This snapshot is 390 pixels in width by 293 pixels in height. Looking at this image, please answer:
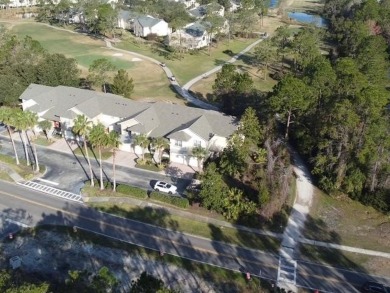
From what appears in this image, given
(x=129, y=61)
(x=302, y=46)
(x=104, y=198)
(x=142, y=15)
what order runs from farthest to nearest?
(x=142, y=15) → (x=129, y=61) → (x=302, y=46) → (x=104, y=198)

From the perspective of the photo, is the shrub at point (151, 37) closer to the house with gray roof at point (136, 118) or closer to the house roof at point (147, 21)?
the house roof at point (147, 21)

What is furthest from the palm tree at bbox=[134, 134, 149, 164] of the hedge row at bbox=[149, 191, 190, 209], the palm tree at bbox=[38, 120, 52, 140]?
the palm tree at bbox=[38, 120, 52, 140]

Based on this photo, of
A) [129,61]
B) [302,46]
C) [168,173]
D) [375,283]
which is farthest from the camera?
[129,61]

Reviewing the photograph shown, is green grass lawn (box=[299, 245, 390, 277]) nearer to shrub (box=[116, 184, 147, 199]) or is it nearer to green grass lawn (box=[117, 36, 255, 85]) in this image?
shrub (box=[116, 184, 147, 199])

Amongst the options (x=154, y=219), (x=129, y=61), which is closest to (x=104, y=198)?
(x=154, y=219)

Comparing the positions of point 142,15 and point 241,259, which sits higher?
point 142,15

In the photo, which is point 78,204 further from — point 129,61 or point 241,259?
point 129,61
